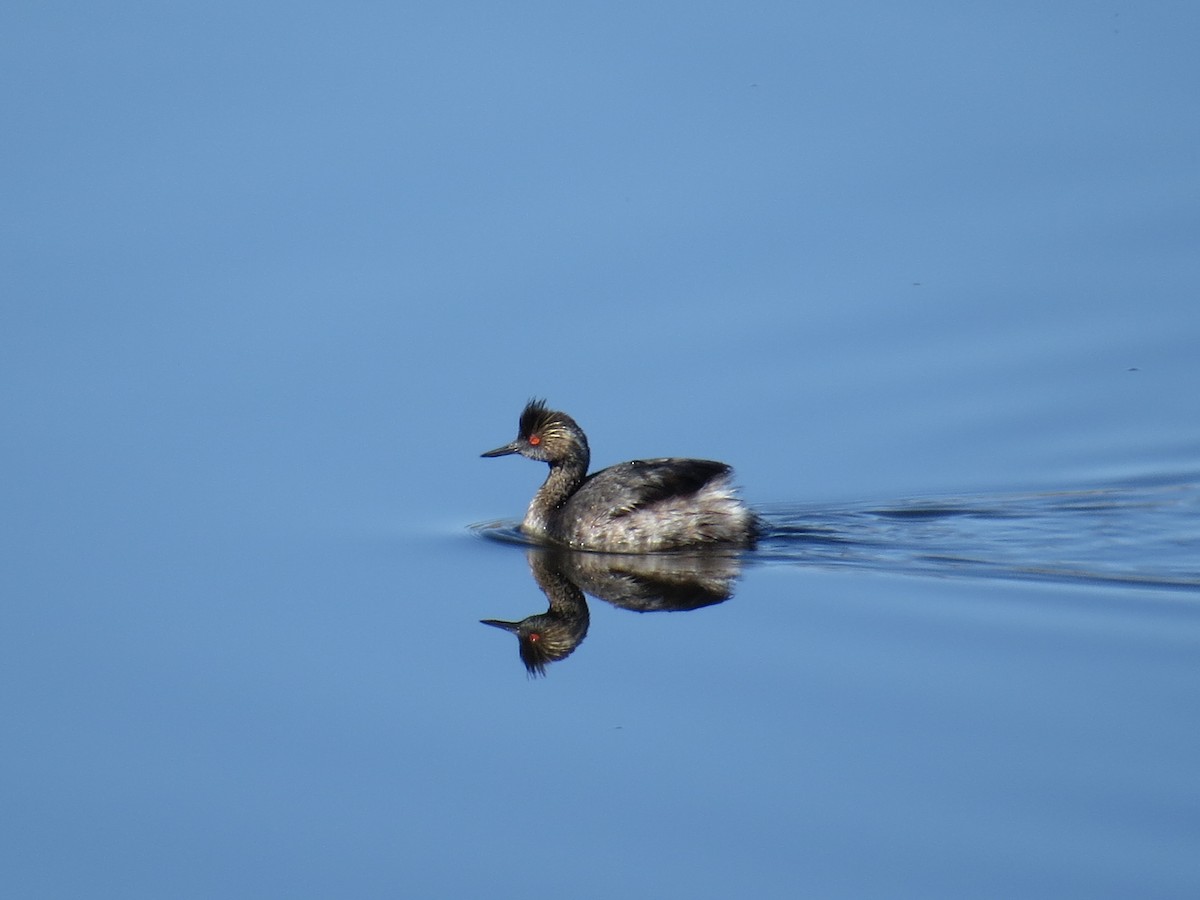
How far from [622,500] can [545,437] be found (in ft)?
2.61

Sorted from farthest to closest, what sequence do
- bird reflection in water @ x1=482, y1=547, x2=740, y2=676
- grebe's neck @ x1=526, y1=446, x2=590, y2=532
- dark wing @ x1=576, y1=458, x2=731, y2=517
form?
1. grebe's neck @ x1=526, y1=446, x2=590, y2=532
2. dark wing @ x1=576, y1=458, x2=731, y2=517
3. bird reflection in water @ x1=482, y1=547, x2=740, y2=676

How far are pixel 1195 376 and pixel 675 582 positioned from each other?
3.75 m

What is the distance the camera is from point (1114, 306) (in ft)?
41.2

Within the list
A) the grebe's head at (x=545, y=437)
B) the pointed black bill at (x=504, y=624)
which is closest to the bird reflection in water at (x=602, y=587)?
the pointed black bill at (x=504, y=624)

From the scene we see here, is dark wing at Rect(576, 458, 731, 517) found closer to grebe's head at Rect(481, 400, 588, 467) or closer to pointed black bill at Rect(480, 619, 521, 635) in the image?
grebe's head at Rect(481, 400, 588, 467)

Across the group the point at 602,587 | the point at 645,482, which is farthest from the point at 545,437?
the point at 602,587

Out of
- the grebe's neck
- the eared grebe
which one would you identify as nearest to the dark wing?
the eared grebe

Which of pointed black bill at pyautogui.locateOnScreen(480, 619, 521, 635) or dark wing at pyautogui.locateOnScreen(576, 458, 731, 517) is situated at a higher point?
dark wing at pyautogui.locateOnScreen(576, 458, 731, 517)

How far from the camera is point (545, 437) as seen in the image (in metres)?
11.5

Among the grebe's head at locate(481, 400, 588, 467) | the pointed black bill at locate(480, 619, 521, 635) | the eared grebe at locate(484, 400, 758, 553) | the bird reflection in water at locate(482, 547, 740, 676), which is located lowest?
the pointed black bill at locate(480, 619, 521, 635)

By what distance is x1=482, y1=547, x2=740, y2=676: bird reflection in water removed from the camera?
9383 mm

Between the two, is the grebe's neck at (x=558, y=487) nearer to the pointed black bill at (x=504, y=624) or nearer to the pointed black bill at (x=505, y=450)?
the pointed black bill at (x=505, y=450)

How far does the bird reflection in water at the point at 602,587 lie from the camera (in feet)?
30.8

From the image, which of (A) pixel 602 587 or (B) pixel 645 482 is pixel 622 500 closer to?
(B) pixel 645 482
